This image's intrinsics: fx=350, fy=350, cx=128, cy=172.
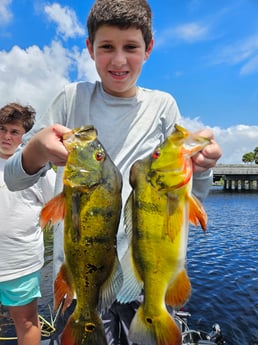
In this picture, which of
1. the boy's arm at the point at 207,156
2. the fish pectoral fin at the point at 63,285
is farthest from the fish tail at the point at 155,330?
the boy's arm at the point at 207,156

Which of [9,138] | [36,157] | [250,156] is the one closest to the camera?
[36,157]

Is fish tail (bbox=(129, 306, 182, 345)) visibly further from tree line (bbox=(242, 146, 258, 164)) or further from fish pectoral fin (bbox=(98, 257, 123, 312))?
tree line (bbox=(242, 146, 258, 164))

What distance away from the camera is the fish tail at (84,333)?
216 cm

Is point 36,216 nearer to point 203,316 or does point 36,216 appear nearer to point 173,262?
point 173,262

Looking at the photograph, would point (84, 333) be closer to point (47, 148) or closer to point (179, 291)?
point (179, 291)

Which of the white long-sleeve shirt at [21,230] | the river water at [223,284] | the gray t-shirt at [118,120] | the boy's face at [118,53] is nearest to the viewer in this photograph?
the boy's face at [118,53]

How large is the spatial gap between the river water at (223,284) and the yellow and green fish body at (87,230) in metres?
1.31

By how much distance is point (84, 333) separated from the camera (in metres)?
2.17

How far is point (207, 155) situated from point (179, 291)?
2.77 feet

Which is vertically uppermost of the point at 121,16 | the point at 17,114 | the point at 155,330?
the point at 121,16

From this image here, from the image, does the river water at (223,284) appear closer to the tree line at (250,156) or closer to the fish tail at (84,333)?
the fish tail at (84,333)

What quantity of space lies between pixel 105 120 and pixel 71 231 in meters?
1.01

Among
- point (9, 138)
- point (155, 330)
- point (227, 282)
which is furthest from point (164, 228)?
point (227, 282)

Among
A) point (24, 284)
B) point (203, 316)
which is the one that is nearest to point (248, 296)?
point (203, 316)
